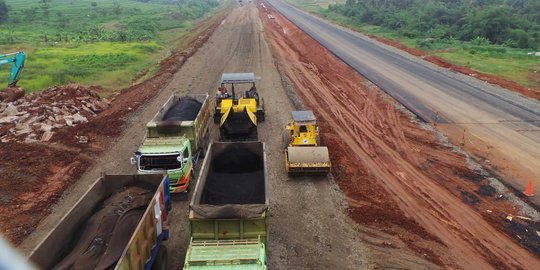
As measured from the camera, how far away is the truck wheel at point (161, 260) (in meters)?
11.5

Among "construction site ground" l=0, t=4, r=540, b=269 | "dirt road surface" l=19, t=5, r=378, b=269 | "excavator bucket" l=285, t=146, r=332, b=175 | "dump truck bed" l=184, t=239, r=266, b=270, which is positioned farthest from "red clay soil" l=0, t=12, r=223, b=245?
"excavator bucket" l=285, t=146, r=332, b=175

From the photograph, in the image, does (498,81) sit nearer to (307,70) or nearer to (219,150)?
(307,70)

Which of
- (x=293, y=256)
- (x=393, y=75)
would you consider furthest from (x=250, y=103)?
(x=393, y=75)

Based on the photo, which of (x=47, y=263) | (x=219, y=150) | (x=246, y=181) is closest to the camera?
(x=47, y=263)

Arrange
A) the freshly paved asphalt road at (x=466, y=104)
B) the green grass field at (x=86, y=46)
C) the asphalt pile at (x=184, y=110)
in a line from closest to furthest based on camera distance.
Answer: the asphalt pile at (x=184, y=110) → the freshly paved asphalt road at (x=466, y=104) → the green grass field at (x=86, y=46)

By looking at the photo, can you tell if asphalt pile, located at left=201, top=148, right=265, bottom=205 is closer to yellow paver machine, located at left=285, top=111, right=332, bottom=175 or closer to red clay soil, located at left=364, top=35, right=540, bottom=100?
yellow paver machine, located at left=285, top=111, right=332, bottom=175

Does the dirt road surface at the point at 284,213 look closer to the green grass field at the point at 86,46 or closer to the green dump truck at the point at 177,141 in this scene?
the green dump truck at the point at 177,141

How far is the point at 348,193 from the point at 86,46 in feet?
136

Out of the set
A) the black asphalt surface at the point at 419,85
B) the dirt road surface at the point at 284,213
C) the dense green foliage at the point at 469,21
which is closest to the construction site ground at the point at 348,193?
the dirt road surface at the point at 284,213

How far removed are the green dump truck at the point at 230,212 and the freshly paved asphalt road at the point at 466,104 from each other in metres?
10.6

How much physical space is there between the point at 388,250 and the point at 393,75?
78.0 ft

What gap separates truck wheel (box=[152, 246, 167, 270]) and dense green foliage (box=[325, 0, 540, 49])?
45.0 meters

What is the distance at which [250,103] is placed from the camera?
22.3 metres

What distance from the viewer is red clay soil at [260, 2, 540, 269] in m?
13.5
